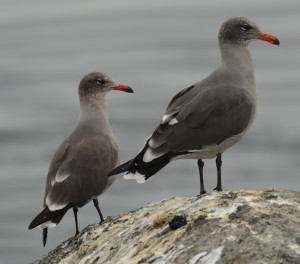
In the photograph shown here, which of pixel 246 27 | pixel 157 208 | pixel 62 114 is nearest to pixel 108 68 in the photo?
pixel 62 114

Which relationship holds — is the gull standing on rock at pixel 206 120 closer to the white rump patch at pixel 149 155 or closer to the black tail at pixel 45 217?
the white rump patch at pixel 149 155

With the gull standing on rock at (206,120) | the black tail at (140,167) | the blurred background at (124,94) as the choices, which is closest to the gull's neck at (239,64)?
the gull standing on rock at (206,120)

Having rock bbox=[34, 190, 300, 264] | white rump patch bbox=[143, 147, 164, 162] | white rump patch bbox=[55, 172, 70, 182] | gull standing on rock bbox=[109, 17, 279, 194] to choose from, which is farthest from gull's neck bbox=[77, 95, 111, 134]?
rock bbox=[34, 190, 300, 264]

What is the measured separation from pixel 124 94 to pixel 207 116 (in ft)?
45.8

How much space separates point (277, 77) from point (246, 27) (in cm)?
1307

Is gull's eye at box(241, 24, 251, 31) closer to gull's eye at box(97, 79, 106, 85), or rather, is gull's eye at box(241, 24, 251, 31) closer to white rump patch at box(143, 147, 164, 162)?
gull's eye at box(97, 79, 106, 85)

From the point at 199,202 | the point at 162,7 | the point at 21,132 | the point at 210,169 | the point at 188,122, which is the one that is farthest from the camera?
the point at 162,7

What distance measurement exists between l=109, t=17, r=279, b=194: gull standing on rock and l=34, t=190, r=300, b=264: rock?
1.37 meters

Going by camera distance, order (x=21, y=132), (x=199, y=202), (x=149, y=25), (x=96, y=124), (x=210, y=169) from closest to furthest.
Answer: (x=199, y=202), (x=96, y=124), (x=210, y=169), (x=21, y=132), (x=149, y=25)

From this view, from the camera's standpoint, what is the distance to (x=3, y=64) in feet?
90.3

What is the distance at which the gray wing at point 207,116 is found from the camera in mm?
10430

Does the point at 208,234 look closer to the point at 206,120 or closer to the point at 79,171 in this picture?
the point at 206,120

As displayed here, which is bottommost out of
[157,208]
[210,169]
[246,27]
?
[210,169]

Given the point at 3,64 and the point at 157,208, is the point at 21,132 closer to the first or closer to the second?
the point at 3,64
